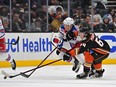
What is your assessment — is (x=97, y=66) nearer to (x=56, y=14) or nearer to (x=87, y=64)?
(x=87, y=64)

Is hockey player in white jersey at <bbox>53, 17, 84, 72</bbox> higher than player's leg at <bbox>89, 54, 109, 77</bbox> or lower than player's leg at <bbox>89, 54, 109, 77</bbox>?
higher

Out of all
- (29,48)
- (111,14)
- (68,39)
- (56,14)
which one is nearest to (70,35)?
(68,39)

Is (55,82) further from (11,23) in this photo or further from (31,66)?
(11,23)

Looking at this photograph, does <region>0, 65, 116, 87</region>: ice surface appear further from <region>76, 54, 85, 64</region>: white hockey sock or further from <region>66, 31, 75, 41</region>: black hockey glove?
<region>66, 31, 75, 41</region>: black hockey glove

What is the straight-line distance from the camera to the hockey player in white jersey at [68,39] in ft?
28.7

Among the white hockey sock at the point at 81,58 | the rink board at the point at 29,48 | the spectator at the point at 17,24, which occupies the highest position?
the spectator at the point at 17,24

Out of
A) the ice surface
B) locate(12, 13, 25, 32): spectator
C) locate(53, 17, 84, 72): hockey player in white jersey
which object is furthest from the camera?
locate(12, 13, 25, 32): spectator

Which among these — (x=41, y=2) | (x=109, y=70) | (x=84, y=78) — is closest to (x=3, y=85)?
(x=84, y=78)

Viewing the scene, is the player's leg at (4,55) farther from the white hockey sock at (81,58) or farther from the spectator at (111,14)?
the spectator at (111,14)

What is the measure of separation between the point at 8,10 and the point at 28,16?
582 millimetres

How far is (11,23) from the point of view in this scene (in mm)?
11727

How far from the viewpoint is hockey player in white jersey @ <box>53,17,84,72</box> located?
28.7 ft

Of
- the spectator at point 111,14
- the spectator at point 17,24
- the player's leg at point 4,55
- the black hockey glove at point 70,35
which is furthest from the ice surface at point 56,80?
the spectator at point 111,14

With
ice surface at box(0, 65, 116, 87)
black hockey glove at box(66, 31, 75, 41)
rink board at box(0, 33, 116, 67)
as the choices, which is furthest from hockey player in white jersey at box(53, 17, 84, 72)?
rink board at box(0, 33, 116, 67)
